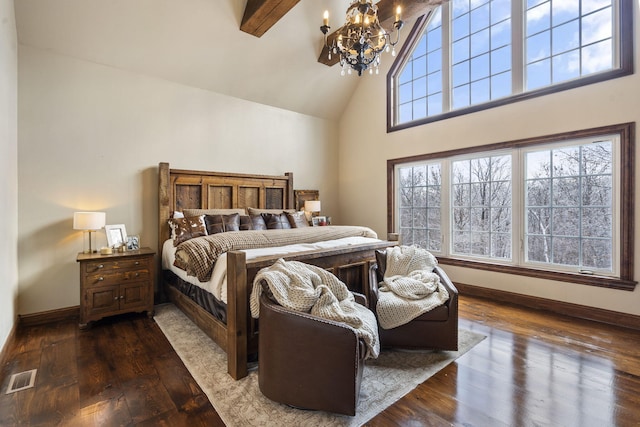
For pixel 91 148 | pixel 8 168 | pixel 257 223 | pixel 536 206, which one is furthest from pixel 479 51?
pixel 8 168

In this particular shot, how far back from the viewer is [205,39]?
379 cm

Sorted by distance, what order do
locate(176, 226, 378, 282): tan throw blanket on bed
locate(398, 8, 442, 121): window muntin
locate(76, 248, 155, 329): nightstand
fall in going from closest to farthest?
locate(176, 226, 378, 282): tan throw blanket on bed < locate(76, 248, 155, 329): nightstand < locate(398, 8, 442, 121): window muntin

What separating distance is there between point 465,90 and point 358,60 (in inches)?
93.8

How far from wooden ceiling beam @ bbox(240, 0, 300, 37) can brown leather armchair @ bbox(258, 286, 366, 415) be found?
10.4ft

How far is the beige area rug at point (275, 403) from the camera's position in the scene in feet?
5.64

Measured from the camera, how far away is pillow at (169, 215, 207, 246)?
332 cm

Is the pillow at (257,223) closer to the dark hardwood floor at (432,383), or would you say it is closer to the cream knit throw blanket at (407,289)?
the dark hardwood floor at (432,383)

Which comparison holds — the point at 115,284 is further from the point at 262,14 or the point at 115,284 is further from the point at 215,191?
the point at 262,14

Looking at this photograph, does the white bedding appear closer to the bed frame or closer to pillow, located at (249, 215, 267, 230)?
the bed frame

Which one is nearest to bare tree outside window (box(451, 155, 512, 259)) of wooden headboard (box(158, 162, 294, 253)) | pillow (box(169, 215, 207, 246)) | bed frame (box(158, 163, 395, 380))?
bed frame (box(158, 163, 395, 380))

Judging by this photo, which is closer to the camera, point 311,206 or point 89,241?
point 89,241

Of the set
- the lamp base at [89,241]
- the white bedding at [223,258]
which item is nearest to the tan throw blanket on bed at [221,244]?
the white bedding at [223,258]

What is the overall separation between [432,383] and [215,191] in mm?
3502

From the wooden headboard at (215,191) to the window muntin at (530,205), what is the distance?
221 cm
